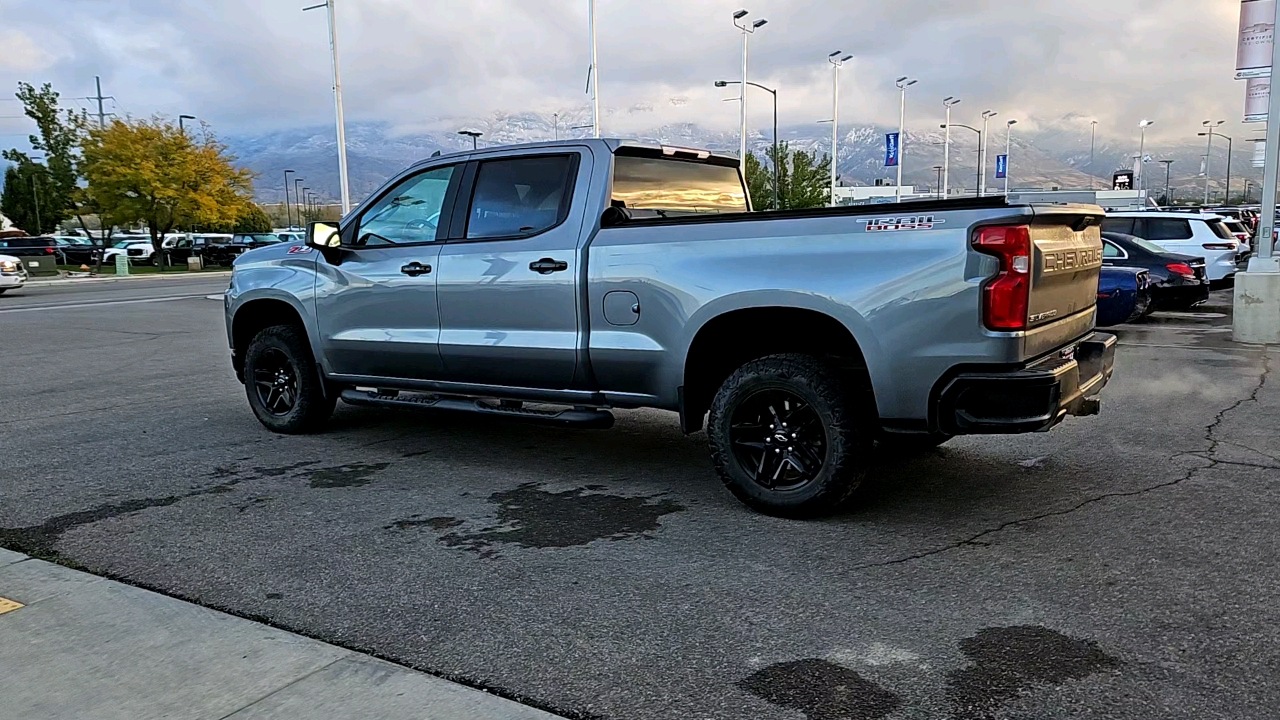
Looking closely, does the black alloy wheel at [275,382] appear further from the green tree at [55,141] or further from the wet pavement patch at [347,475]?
the green tree at [55,141]

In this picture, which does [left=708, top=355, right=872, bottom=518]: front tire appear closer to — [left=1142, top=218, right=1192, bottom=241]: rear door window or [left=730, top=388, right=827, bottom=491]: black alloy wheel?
[left=730, top=388, right=827, bottom=491]: black alloy wheel

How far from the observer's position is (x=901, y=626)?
3.74 metres

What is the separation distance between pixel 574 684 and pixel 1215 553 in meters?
3.06

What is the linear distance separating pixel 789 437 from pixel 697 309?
0.82 metres

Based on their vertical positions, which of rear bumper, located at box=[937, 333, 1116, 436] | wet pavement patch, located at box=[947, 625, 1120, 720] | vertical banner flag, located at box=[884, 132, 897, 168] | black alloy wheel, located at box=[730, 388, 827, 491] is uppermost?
vertical banner flag, located at box=[884, 132, 897, 168]

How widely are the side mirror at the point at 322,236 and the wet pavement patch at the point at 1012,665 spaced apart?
16.5 ft

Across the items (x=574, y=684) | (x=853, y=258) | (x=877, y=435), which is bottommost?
(x=574, y=684)

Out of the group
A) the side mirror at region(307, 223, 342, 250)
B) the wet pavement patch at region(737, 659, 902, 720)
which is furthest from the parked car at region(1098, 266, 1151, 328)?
the wet pavement patch at region(737, 659, 902, 720)

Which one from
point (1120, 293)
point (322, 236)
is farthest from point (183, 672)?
point (1120, 293)

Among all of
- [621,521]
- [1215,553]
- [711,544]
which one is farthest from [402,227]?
[1215,553]

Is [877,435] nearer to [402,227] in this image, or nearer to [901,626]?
[901,626]

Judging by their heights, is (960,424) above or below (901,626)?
above

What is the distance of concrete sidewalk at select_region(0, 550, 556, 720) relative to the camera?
10.4 feet

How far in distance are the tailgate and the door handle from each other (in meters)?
2.53
